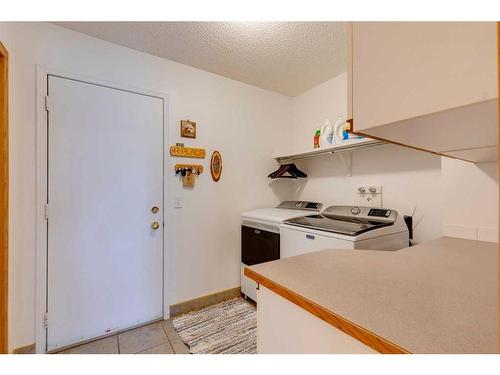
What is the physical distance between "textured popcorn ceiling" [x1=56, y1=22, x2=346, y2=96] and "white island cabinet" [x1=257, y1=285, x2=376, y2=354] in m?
1.86

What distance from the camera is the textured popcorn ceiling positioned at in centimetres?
173

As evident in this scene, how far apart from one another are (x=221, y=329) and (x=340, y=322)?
5.79 feet

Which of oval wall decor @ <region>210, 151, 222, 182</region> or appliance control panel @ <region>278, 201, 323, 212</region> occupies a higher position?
oval wall decor @ <region>210, 151, 222, 182</region>

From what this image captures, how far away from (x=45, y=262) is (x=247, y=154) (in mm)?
1995

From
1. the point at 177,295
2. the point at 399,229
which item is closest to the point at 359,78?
the point at 399,229

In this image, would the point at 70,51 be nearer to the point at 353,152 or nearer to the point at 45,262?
the point at 45,262

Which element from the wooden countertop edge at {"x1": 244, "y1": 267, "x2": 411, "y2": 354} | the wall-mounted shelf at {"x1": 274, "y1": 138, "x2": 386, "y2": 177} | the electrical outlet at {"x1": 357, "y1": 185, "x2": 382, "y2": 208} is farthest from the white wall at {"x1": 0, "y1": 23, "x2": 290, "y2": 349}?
the wooden countertop edge at {"x1": 244, "y1": 267, "x2": 411, "y2": 354}

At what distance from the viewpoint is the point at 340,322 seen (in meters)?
0.52

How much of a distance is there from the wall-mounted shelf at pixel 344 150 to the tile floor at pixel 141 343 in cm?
206

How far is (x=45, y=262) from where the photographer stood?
1656 mm

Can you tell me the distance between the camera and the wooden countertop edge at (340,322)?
0.43 m

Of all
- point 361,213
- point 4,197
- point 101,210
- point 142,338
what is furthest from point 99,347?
point 361,213

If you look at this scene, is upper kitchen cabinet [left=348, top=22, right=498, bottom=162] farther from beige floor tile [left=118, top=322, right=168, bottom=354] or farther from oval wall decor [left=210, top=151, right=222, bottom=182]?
beige floor tile [left=118, top=322, right=168, bottom=354]

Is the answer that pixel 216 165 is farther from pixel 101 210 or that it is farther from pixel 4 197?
pixel 4 197
